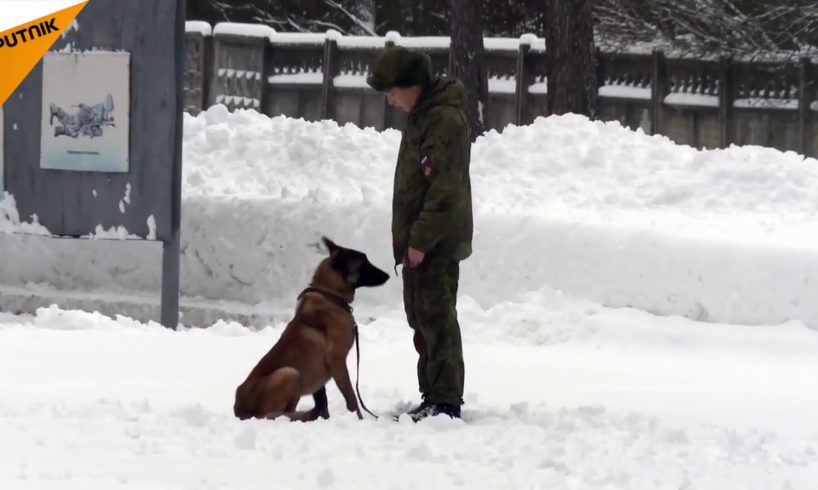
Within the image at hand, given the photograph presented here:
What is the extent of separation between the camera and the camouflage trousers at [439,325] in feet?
25.2

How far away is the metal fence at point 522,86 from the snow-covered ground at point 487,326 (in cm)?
562

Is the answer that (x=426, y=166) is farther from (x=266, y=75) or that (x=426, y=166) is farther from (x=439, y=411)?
(x=266, y=75)

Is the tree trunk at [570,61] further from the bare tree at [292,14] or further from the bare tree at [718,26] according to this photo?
the bare tree at [292,14]

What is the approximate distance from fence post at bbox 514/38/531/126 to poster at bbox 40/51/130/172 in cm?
977

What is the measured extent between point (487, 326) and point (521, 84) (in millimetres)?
10150

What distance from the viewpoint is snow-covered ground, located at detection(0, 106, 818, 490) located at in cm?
654

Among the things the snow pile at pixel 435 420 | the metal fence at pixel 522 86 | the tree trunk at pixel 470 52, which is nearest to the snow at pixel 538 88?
the metal fence at pixel 522 86

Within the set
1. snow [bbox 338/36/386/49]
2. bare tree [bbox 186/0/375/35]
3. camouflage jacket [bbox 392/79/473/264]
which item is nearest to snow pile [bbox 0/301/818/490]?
camouflage jacket [bbox 392/79/473/264]

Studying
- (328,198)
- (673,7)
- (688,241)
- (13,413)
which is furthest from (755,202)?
(673,7)

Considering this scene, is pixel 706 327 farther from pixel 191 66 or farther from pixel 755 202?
pixel 191 66

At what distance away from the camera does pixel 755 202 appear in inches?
518

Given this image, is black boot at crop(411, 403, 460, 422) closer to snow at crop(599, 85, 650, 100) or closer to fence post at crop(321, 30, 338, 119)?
snow at crop(599, 85, 650, 100)

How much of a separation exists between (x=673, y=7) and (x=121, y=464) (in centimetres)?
1774

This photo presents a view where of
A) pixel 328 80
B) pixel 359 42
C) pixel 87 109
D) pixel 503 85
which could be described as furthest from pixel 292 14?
pixel 87 109
